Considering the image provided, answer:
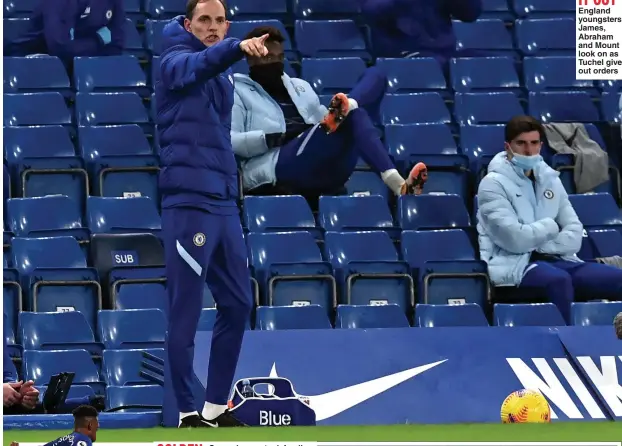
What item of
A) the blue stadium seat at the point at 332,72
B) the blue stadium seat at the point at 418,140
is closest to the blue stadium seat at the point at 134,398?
the blue stadium seat at the point at 418,140

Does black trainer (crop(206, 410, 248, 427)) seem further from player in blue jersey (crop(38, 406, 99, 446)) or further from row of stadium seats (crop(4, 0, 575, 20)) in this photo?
row of stadium seats (crop(4, 0, 575, 20))

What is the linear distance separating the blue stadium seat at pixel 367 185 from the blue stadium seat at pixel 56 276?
6.05ft

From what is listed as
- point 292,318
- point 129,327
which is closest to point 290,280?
point 292,318

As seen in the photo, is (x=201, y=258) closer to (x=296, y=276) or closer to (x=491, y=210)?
(x=296, y=276)

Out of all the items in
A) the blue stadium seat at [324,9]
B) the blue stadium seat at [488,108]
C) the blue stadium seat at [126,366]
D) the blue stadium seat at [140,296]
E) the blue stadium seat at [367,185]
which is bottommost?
the blue stadium seat at [126,366]

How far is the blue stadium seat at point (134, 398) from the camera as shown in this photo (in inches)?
279

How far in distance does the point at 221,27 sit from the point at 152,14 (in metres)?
3.99

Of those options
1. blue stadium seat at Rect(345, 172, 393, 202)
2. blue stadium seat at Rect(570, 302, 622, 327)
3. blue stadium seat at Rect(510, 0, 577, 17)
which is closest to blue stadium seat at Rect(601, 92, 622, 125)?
blue stadium seat at Rect(510, 0, 577, 17)

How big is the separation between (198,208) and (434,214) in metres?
2.72

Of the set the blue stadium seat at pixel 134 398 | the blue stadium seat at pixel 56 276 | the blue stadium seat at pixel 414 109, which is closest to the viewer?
the blue stadium seat at pixel 134 398

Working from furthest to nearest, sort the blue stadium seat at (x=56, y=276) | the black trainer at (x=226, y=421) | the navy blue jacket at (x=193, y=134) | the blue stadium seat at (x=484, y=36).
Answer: the blue stadium seat at (x=484, y=36) < the blue stadium seat at (x=56, y=276) < the black trainer at (x=226, y=421) < the navy blue jacket at (x=193, y=134)

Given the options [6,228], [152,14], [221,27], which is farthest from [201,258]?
[152,14]

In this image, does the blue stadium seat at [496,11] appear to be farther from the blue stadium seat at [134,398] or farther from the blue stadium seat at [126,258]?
the blue stadium seat at [134,398]

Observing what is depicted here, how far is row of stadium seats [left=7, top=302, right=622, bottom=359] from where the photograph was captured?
7.62 metres
